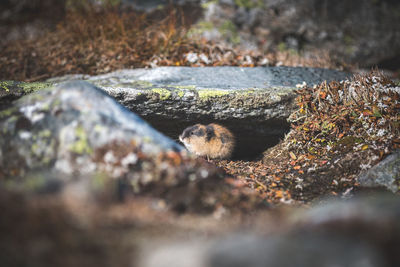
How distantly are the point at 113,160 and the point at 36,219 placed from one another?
94 cm

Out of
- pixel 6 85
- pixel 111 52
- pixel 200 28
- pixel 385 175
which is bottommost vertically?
pixel 385 175

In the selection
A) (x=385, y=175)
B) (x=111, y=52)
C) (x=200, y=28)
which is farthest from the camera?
(x=200, y=28)

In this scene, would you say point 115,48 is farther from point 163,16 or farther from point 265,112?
point 265,112

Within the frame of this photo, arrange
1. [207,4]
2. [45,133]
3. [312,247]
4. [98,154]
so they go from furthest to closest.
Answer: [207,4]
[45,133]
[98,154]
[312,247]

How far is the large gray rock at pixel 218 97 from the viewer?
5.53 meters

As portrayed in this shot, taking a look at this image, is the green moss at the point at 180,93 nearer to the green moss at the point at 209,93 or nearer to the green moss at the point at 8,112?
the green moss at the point at 209,93

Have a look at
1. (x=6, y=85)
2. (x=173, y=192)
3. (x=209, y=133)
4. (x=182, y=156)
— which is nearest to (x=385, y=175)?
(x=182, y=156)

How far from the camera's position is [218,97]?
219 inches

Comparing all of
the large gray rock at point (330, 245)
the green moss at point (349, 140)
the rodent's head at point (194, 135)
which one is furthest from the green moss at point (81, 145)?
the green moss at point (349, 140)

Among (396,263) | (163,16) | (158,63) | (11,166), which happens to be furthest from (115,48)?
(396,263)

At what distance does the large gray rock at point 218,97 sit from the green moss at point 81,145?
264 centimetres

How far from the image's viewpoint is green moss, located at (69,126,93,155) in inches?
110

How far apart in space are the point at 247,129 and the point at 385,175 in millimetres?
2950

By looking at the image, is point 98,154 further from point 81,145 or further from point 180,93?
point 180,93
